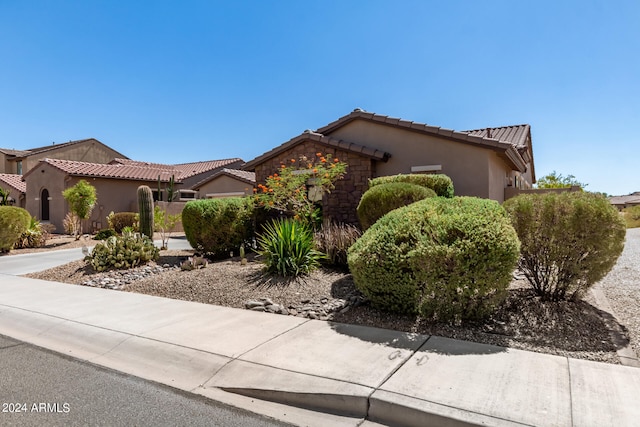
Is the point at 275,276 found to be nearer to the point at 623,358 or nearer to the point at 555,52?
the point at 623,358

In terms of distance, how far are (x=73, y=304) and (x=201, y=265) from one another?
304cm

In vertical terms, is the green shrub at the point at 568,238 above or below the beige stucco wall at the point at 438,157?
below

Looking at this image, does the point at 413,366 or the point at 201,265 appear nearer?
the point at 413,366

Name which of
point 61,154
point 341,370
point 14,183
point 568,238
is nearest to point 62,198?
point 14,183

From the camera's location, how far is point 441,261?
488 centimetres

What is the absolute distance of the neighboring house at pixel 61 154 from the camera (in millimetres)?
38469

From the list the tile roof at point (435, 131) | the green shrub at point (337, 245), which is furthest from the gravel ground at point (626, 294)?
the green shrub at point (337, 245)

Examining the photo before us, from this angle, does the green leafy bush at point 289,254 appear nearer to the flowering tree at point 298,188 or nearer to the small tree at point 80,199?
the flowering tree at point 298,188

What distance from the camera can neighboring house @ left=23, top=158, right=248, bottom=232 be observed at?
23.8 m

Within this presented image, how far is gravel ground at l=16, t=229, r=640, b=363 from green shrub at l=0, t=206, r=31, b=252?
698 centimetres

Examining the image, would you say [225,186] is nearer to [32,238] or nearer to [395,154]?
[32,238]

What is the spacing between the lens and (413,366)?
396 cm

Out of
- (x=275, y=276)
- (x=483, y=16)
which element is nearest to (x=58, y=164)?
(x=275, y=276)

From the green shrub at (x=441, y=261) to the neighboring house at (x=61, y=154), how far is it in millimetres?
42766
